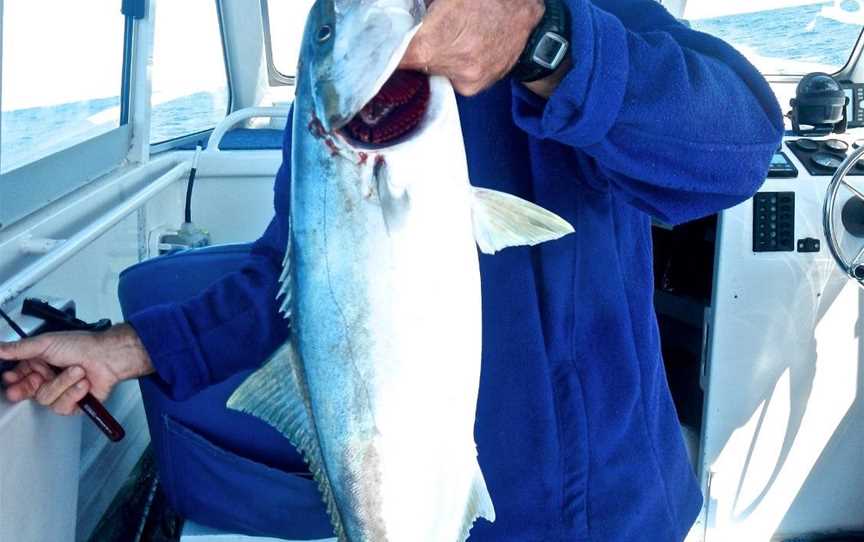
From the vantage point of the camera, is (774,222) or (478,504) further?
(774,222)

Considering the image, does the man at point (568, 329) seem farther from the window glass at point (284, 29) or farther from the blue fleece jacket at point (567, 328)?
the window glass at point (284, 29)

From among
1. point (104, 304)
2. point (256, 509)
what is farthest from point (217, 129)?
point (256, 509)

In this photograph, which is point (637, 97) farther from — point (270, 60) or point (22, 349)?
point (270, 60)

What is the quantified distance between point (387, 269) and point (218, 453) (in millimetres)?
971

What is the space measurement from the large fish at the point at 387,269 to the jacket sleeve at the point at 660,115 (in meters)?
0.15

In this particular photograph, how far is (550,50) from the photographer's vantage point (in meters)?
1.04

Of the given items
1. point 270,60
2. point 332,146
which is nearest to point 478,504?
point 332,146

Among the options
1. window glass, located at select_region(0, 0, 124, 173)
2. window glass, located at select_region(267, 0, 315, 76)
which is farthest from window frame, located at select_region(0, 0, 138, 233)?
window glass, located at select_region(267, 0, 315, 76)

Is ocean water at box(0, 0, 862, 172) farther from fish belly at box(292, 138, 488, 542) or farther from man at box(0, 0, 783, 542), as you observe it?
fish belly at box(292, 138, 488, 542)

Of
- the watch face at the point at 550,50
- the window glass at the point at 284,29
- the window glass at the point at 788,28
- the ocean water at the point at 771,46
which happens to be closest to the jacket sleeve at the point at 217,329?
the watch face at the point at 550,50

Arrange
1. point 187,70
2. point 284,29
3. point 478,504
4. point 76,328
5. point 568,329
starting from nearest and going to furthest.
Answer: point 478,504
point 568,329
point 76,328
point 187,70
point 284,29

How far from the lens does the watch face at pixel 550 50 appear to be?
3.41ft

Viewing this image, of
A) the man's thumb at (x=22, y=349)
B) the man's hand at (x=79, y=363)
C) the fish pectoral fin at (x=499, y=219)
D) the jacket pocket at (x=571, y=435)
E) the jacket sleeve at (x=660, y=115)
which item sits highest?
the jacket sleeve at (x=660, y=115)

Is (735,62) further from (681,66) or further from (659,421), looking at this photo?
(659,421)
